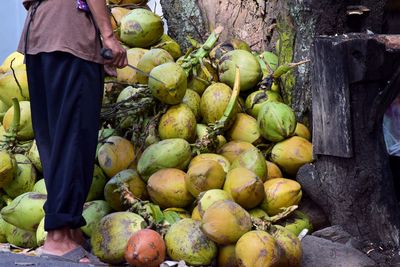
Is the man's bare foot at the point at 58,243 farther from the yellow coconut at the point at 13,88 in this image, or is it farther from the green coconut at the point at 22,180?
the yellow coconut at the point at 13,88

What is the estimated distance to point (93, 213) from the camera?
3.70m

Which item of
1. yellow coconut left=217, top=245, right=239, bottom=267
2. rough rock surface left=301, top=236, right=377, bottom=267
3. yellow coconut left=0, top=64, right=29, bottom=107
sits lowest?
rough rock surface left=301, top=236, right=377, bottom=267

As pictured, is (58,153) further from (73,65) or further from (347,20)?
(347,20)

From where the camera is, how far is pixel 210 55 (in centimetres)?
433

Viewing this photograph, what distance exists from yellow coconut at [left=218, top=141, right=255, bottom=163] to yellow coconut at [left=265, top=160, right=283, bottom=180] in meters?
0.13

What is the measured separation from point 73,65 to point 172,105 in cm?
84

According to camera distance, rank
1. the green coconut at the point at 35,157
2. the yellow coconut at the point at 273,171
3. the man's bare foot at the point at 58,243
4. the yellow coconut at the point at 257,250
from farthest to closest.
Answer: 1. the green coconut at the point at 35,157
2. the yellow coconut at the point at 273,171
3. the man's bare foot at the point at 58,243
4. the yellow coconut at the point at 257,250

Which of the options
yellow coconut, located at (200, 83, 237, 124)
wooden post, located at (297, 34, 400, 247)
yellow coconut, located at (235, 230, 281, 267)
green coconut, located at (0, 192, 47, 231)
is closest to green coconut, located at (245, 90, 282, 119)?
yellow coconut, located at (200, 83, 237, 124)

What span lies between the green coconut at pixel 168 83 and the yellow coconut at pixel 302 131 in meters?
0.61

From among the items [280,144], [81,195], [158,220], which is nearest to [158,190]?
[158,220]

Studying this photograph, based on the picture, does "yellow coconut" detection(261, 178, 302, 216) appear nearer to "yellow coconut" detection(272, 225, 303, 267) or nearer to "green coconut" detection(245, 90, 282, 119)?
"yellow coconut" detection(272, 225, 303, 267)

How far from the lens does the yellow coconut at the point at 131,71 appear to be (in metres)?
4.29

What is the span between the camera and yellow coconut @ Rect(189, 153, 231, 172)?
3.72 metres

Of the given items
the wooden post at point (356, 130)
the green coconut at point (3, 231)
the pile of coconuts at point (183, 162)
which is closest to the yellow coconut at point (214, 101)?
the pile of coconuts at point (183, 162)
